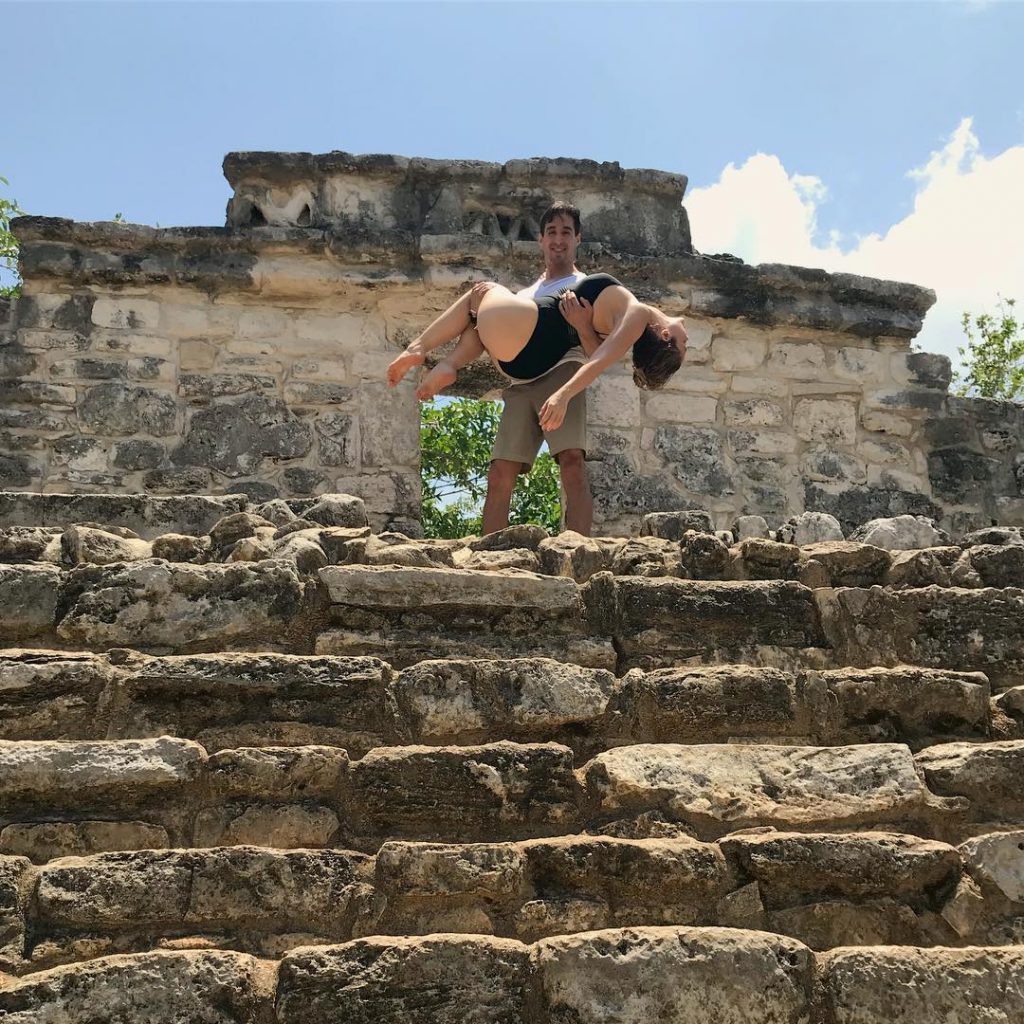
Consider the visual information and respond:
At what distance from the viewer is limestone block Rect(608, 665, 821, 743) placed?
2730 mm

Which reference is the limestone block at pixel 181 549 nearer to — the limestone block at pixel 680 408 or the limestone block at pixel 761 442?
the limestone block at pixel 680 408

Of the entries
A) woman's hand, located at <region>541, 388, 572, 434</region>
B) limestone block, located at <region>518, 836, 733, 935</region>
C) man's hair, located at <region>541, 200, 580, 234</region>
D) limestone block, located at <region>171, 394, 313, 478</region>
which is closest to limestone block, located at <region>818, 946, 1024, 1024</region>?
limestone block, located at <region>518, 836, 733, 935</region>

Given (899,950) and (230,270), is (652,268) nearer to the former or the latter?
(230,270)

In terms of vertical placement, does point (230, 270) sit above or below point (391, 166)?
below

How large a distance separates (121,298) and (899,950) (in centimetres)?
496

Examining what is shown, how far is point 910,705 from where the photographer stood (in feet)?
9.29

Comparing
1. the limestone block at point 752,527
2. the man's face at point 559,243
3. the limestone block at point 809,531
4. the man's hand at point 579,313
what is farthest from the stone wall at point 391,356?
the limestone block at point 809,531

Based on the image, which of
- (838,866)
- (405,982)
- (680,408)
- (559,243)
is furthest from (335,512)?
(680,408)

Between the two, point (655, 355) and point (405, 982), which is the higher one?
point (655, 355)

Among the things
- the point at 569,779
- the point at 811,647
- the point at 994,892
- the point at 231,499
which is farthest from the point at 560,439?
the point at 994,892

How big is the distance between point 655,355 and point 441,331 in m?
0.76

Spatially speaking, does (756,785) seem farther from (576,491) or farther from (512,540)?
(576,491)

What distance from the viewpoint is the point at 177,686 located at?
2568mm

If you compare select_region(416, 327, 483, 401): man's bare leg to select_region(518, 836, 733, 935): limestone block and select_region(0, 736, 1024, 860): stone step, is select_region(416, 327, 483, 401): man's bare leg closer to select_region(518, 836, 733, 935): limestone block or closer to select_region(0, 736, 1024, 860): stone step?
select_region(0, 736, 1024, 860): stone step
